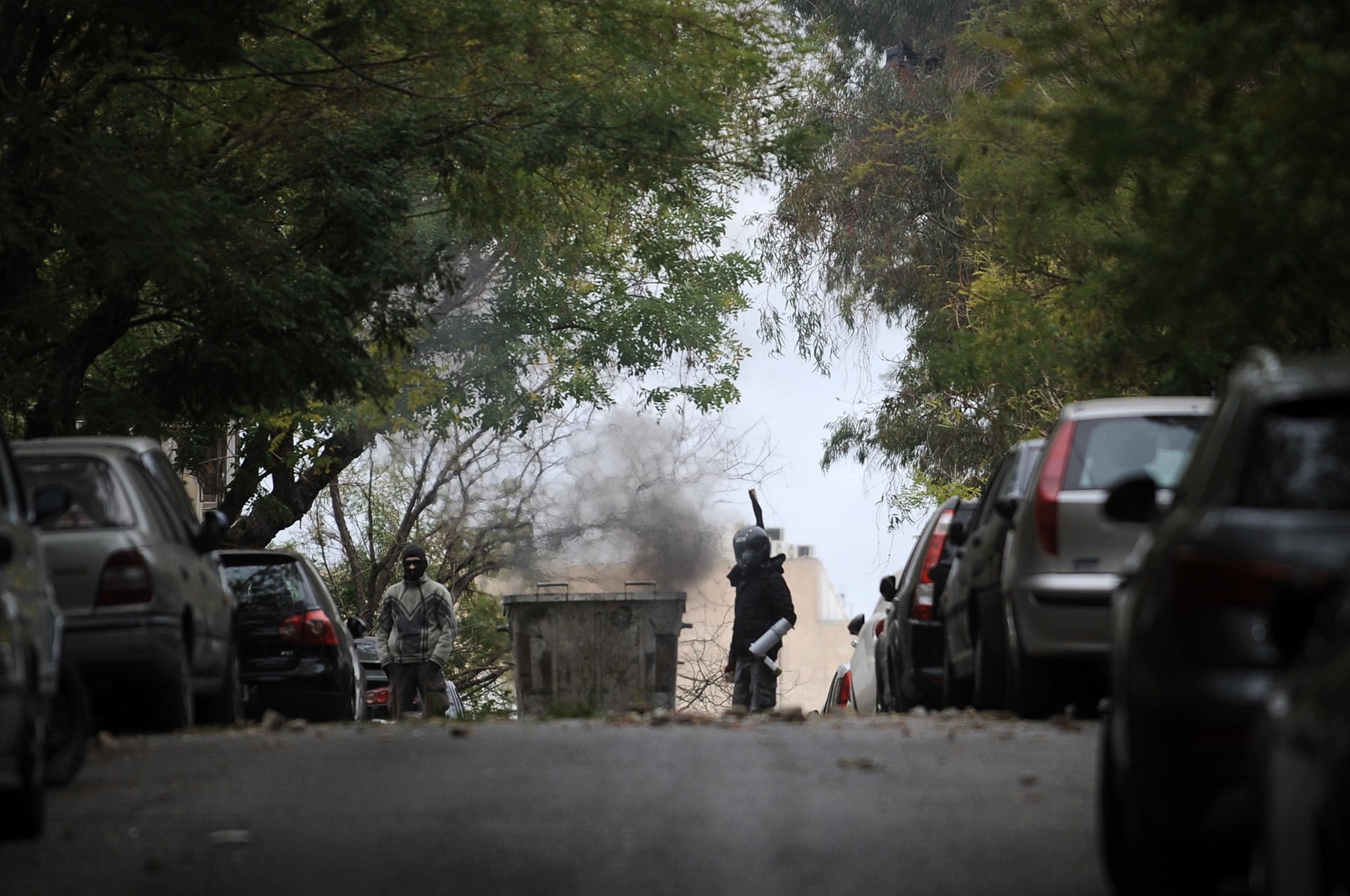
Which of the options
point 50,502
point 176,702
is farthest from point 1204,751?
point 176,702

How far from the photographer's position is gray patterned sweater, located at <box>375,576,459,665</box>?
2114 cm

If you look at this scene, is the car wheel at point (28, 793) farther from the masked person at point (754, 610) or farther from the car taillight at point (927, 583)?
the masked person at point (754, 610)

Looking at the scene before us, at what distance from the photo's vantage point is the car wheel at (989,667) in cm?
1186

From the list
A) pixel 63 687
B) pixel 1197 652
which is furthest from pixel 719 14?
pixel 1197 652

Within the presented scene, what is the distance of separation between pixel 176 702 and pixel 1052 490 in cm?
445

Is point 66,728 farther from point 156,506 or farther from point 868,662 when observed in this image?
point 868,662

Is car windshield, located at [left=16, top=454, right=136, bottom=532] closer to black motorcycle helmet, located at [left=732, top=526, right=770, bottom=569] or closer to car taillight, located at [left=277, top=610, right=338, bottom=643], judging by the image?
car taillight, located at [left=277, top=610, right=338, bottom=643]

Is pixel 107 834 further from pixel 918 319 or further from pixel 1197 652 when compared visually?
pixel 918 319

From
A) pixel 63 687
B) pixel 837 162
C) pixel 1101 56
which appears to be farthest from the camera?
pixel 837 162

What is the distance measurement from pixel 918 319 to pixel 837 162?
8.17ft

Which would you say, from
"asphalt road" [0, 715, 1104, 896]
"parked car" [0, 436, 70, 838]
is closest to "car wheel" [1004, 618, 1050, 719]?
"asphalt road" [0, 715, 1104, 896]

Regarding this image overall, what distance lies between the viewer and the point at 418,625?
69.5 feet

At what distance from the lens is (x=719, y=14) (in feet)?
61.3

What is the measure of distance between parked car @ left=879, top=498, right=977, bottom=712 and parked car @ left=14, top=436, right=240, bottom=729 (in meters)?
5.01
